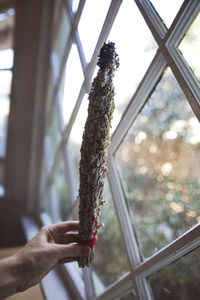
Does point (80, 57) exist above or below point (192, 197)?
above

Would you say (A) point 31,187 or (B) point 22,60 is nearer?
(B) point 22,60

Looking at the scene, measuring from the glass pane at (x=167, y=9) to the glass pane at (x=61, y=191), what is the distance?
1.12 metres

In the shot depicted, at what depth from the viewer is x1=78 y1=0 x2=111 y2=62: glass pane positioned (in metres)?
1.03

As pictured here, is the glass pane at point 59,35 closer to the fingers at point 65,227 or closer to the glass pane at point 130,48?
the glass pane at point 130,48

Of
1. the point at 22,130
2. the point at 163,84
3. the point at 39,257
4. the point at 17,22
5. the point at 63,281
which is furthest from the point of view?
the point at 22,130

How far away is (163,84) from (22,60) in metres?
1.38

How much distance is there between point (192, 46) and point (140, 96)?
0.24 meters

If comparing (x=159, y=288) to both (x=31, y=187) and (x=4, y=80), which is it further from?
(x=4, y=80)

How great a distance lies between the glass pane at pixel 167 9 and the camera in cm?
71

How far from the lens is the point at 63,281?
1.49 m

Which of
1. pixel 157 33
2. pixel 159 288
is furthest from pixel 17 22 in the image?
pixel 159 288

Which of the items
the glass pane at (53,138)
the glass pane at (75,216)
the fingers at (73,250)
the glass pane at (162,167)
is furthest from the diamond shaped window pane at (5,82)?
the fingers at (73,250)

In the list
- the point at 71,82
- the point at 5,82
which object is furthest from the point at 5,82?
the point at 71,82

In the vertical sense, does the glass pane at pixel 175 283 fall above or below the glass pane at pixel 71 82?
below
